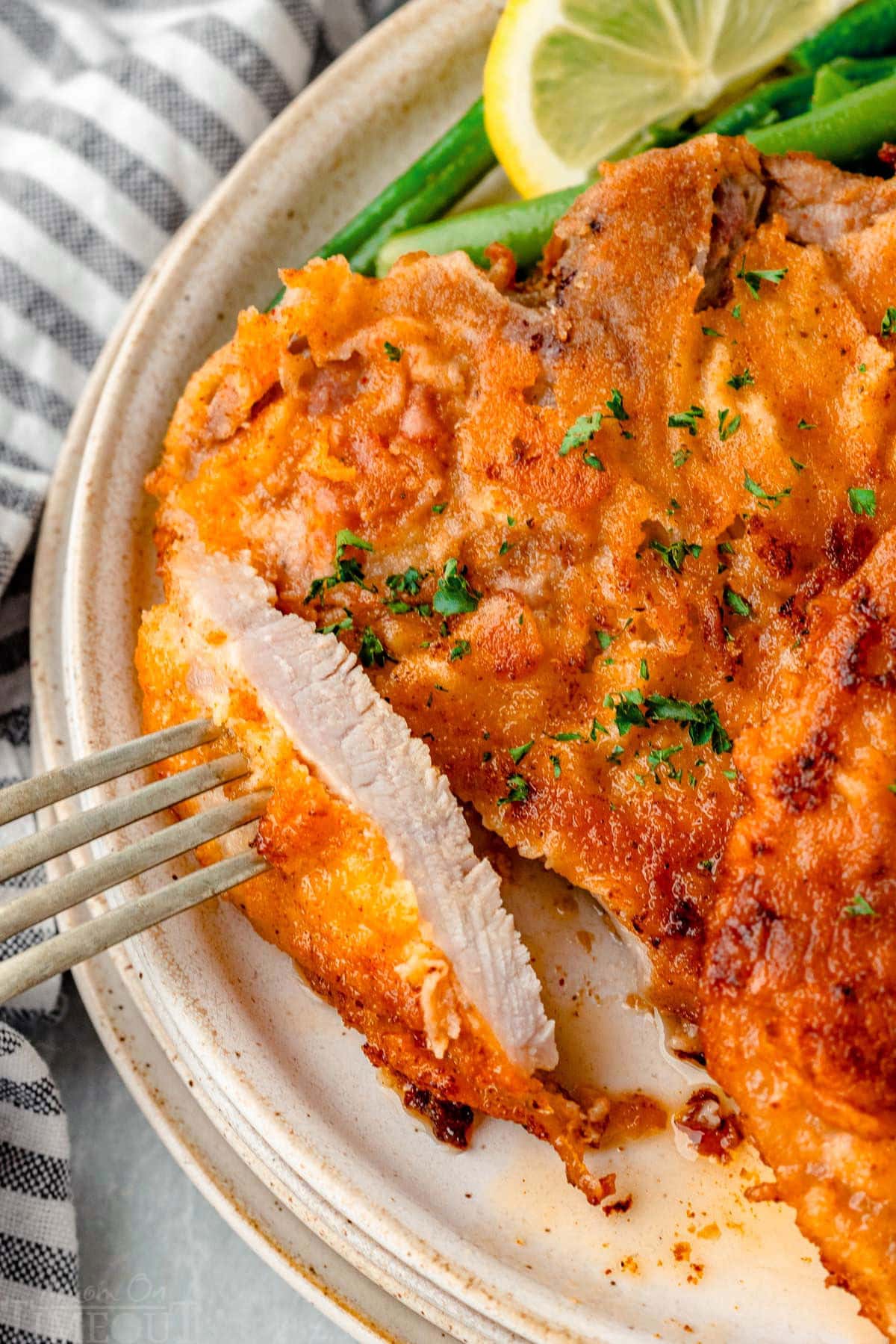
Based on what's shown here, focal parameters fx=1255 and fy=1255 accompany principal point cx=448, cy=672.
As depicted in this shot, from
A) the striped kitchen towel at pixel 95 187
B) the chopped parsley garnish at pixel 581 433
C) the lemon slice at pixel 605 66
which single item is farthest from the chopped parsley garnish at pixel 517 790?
the lemon slice at pixel 605 66

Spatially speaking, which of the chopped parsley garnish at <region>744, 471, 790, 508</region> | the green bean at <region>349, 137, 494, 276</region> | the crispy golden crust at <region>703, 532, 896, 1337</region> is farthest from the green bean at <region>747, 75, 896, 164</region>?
the crispy golden crust at <region>703, 532, 896, 1337</region>

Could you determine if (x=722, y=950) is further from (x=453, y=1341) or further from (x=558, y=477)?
(x=453, y=1341)

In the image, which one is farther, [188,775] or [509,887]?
[509,887]

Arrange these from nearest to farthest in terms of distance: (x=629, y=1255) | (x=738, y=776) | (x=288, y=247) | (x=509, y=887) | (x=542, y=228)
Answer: (x=738, y=776) < (x=629, y=1255) < (x=509, y=887) < (x=542, y=228) < (x=288, y=247)

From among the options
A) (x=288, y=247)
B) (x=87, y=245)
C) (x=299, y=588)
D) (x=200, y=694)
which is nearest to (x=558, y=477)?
(x=299, y=588)

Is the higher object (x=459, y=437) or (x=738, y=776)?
(x=459, y=437)

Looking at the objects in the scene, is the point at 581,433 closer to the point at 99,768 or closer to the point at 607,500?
the point at 607,500

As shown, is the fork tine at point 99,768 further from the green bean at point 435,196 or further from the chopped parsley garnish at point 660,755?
the green bean at point 435,196
